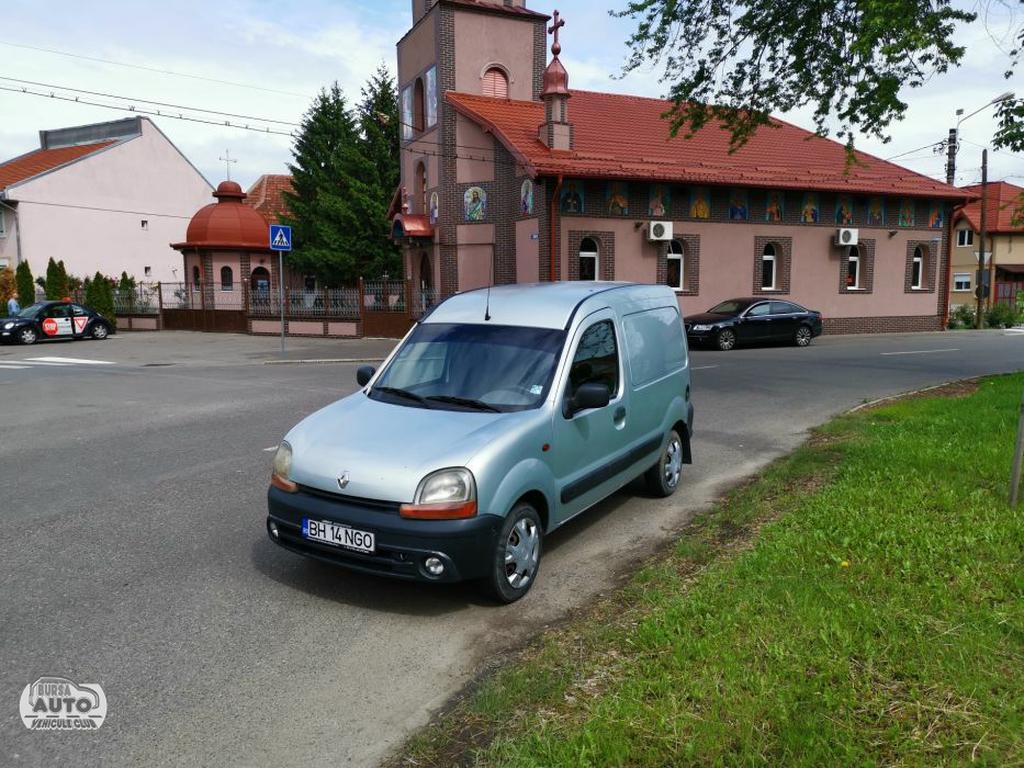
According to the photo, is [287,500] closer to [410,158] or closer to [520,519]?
[520,519]

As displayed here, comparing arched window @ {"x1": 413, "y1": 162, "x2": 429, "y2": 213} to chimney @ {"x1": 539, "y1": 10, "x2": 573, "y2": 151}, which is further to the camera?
arched window @ {"x1": 413, "y1": 162, "x2": 429, "y2": 213}

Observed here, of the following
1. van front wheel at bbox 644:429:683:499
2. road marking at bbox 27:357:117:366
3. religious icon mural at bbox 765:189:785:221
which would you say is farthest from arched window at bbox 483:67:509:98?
van front wheel at bbox 644:429:683:499

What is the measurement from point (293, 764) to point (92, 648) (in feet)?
5.21

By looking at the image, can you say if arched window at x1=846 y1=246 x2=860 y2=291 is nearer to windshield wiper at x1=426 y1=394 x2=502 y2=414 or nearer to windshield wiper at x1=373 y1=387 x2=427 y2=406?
windshield wiper at x1=373 y1=387 x2=427 y2=406

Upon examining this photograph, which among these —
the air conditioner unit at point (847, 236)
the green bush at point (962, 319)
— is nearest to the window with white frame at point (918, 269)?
the air conditioner unit at point (847, 236)

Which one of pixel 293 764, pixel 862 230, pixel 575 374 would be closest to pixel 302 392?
pixel 575 374

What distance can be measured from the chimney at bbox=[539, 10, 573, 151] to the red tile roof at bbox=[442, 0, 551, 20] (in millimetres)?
4048

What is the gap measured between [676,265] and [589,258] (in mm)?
3545

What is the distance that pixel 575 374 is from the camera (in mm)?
5320

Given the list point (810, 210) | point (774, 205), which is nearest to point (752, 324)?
point (774, 205)

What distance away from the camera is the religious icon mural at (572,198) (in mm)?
24266

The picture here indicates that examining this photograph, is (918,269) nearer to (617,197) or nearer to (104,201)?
(617,197)

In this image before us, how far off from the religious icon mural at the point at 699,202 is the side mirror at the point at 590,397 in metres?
22.8

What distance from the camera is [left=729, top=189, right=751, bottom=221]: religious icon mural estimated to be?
1071 inches
